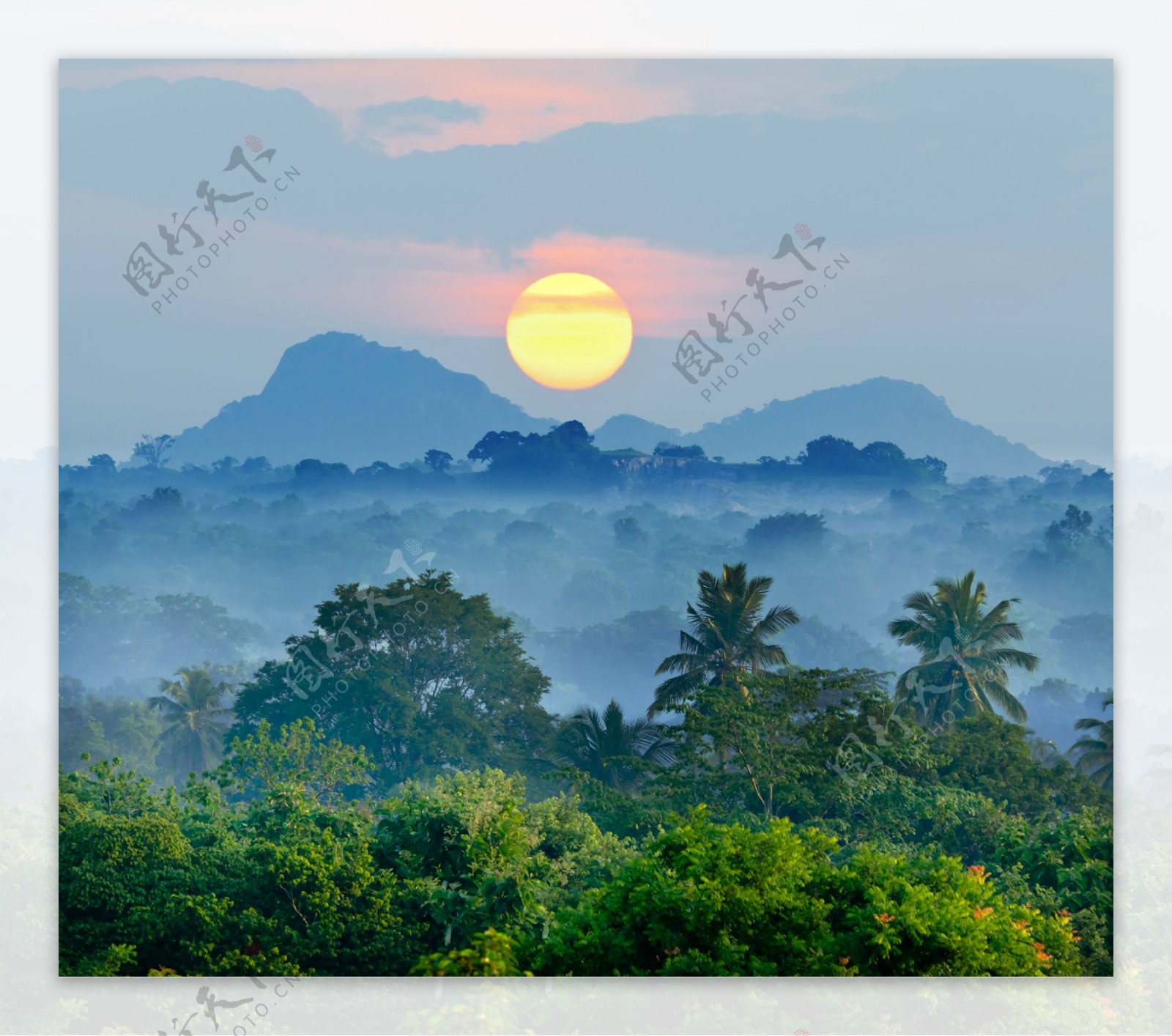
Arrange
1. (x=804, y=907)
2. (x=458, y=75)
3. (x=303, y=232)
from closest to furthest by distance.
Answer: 1. (x=804, y=907)
2. (x=458, y=75)
3. (x=303, y=232)

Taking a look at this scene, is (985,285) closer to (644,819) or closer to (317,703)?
(644,819)

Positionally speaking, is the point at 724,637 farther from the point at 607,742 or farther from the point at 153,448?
the point at 153,448

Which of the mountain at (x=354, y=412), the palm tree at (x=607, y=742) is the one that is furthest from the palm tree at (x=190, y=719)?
the palm tree at (x=607, y=742)

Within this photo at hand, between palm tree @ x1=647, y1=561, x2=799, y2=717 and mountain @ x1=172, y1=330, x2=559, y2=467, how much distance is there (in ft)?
9.50

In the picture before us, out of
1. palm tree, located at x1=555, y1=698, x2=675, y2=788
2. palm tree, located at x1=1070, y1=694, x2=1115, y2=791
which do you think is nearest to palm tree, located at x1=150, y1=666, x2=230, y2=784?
palm tree, located at x1=555, y1=698, x2=675, y2=788

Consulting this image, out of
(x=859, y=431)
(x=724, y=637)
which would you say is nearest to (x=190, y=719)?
(x=724, y=637)

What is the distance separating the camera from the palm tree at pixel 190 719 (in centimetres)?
1514

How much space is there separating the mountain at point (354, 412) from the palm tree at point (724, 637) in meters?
2.90

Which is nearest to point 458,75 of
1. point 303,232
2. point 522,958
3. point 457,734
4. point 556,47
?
point 556,47

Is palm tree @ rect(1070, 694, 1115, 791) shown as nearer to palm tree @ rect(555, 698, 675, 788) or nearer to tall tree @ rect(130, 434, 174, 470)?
palm tree @ rect(555, 698, 675, 788)

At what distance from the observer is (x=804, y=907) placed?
7.84 metres

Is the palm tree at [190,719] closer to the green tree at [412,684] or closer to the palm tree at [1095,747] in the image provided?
the green tree at [412,684]

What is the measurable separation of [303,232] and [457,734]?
7099mm

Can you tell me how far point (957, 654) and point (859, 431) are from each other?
280 centimetres
